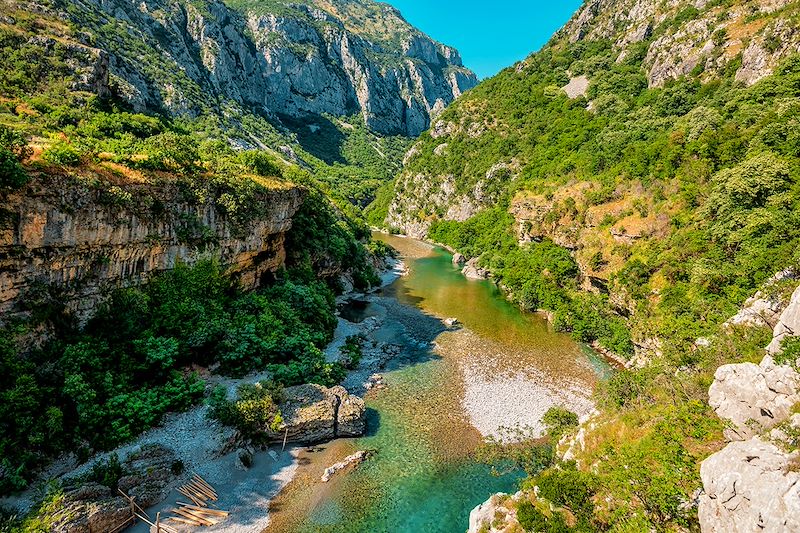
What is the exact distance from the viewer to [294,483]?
55.2ft

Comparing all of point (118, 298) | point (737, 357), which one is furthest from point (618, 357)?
point (118, 298)

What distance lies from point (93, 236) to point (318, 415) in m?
14.3

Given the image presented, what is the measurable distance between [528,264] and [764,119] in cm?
2409

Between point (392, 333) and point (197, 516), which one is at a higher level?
point (392, 333)

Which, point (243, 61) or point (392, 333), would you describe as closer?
point (392, 333)

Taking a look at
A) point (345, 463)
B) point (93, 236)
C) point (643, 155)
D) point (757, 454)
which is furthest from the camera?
point (643, 155)

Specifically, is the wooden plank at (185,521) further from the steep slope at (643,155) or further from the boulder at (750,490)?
the steep slope at (643,155)

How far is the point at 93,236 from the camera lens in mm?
19250

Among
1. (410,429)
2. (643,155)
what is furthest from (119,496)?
(643,155)

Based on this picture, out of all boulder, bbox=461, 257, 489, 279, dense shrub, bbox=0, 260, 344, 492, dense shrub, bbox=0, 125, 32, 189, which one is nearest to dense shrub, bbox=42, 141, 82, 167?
dense shrub, bbox=0, 125, 32, 189

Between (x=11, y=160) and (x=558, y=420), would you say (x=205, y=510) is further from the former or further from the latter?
(x=558, y=420)

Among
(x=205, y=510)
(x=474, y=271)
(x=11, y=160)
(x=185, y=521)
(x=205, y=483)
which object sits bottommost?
(x=185, y=521)

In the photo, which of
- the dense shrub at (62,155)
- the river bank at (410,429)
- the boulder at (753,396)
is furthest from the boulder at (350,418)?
the dense shrub at (62,155)

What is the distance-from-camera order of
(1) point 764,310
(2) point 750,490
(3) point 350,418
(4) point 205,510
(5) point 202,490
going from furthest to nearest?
(3) point 350,418 < (1) point 764,310 < (5) point 202,490 < (4) point 205,510 < (2) point 750,490
